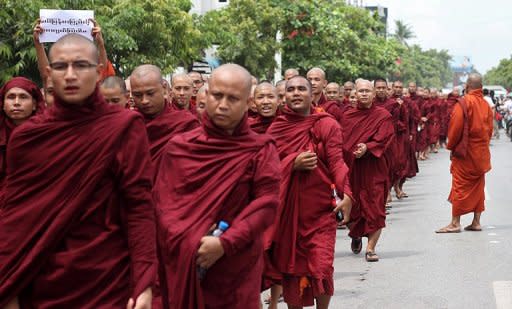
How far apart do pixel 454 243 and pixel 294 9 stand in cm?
1880

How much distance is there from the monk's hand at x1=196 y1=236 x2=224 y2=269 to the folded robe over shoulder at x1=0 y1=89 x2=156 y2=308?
446mm

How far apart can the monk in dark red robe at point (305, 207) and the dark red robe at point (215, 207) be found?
255 cm

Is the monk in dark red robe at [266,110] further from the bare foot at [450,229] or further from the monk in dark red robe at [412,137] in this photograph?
the monk in dark red robe at [412,137]

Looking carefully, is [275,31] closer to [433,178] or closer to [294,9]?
[294,9]

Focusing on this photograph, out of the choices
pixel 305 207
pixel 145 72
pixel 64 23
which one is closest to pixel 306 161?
pixel 305 207

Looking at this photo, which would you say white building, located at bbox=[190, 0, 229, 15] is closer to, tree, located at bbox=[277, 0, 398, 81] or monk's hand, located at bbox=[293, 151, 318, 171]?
tree, located at bbox=[277, 0, 398, 81]

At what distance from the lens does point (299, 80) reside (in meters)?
7.51

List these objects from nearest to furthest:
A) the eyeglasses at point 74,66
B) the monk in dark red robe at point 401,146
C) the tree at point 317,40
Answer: the eyeglasses at point 74,66 → the monk in dark red robe at point 401,146 → the tree at point 317,40

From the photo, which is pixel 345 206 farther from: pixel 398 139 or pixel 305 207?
pixel 398 139

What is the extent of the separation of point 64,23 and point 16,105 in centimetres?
128

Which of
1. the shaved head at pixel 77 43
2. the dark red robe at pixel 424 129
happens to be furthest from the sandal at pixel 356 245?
the dark red robe at pixel 424 129

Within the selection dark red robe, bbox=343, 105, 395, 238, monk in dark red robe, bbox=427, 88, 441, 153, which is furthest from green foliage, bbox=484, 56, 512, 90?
dark red robe, bbox=343, 105, 395, 238

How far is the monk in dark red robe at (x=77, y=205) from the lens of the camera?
398 centimetres

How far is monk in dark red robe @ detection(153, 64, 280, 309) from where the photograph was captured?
15.2 feet
